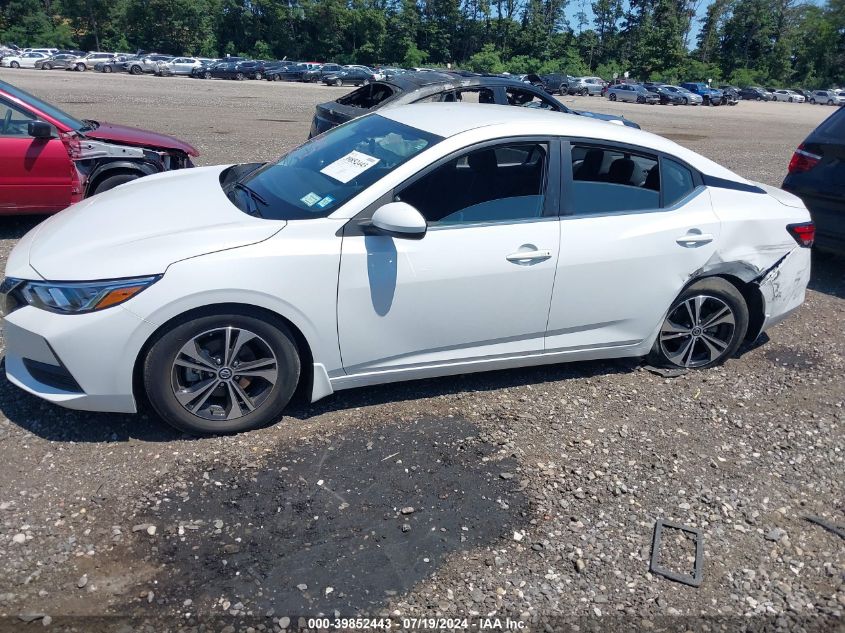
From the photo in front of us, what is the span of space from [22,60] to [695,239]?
57602 millimetres

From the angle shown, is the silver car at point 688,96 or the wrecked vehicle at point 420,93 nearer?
the wrecked vehicle at point 420,93

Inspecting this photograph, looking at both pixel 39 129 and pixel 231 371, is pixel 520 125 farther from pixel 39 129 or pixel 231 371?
pixel 39 129

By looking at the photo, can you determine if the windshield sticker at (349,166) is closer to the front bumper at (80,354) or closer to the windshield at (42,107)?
the front bumper at (80,354)

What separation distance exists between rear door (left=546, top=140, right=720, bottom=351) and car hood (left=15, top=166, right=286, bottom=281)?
171cm

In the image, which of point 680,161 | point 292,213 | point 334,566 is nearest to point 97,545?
point 334,566

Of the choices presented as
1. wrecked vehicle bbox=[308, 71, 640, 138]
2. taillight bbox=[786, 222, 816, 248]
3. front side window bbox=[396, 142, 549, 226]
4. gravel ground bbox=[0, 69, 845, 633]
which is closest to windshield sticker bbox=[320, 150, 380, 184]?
front side window bbox=[396, 142, 549, 226]

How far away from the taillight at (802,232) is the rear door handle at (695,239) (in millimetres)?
746

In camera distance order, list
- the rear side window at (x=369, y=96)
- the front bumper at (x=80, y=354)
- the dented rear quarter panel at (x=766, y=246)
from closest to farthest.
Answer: the front bumper at (x=80, y=354) < the dented rear quarter panel at (x=766, y=246) < the rear side window at (x=369, y=96)

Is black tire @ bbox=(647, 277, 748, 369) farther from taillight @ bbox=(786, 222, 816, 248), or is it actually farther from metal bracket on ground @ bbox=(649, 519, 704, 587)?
metal bracket on ground @ bbox=(649, 519, 704, 587)

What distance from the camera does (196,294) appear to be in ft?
11.1

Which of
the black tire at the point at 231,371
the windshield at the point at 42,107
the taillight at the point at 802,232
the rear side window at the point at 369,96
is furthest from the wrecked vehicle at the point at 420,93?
the black tire at the point at 231,371

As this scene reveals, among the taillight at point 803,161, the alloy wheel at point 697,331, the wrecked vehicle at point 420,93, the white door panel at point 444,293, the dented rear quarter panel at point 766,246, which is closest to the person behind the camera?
the white door panel at point 444,293

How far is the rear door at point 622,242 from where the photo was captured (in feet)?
13.7

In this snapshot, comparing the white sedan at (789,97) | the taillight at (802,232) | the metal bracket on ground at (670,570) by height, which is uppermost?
the taillight at (802,232)
